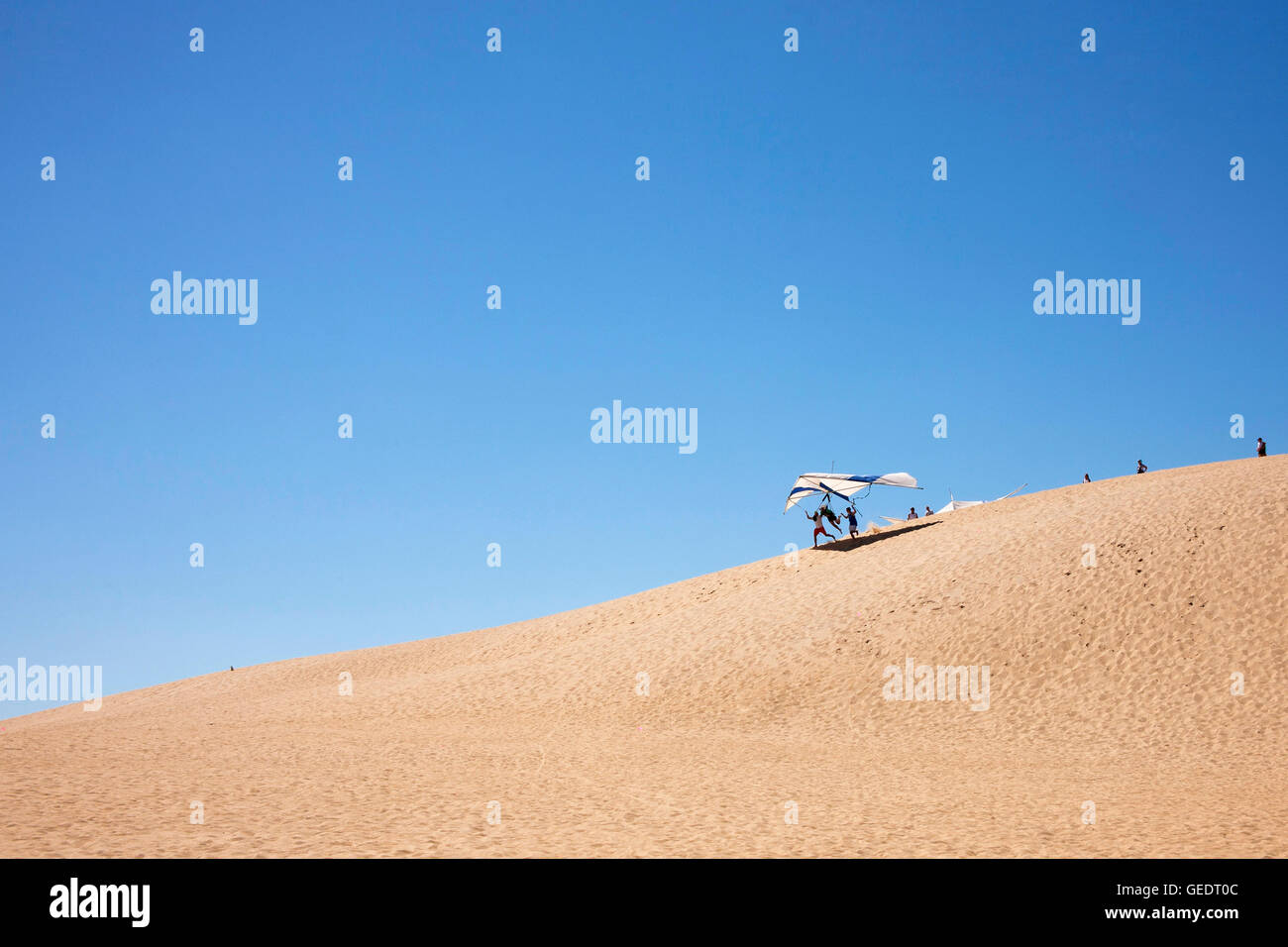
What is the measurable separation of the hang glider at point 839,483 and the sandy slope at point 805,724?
109 inches

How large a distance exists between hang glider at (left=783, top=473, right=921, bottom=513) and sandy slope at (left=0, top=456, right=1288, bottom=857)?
276 cm

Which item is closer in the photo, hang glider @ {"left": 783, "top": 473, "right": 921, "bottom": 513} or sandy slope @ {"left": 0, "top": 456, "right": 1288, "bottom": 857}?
sandy slope @ {"left": 0, "top": 456, "right": 1288, "bottom": 857}

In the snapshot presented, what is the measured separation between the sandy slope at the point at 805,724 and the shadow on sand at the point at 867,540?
54 centimetres

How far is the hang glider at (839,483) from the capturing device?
126ft

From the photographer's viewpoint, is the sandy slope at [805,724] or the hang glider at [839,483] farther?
the hang glider at [839,483]

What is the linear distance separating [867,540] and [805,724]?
17708 millimetres

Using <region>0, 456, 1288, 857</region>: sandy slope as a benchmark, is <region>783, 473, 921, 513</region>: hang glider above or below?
above

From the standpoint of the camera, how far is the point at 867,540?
4044 centimetres

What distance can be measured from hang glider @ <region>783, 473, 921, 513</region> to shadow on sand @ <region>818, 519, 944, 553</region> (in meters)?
2.48

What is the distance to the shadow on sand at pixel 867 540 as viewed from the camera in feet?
131

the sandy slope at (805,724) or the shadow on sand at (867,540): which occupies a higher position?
the shadow on sand at (867,540)

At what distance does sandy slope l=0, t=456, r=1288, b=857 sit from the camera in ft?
44.2

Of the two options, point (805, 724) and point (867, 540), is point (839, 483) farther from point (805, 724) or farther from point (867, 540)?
point (805, 724)

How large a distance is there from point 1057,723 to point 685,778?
37.2ft
